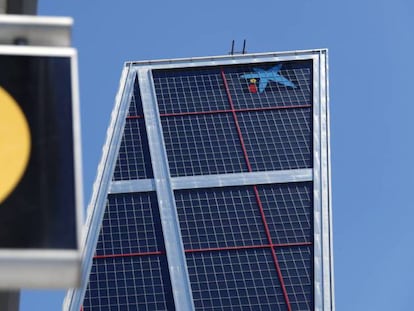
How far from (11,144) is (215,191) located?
57136 millimetres

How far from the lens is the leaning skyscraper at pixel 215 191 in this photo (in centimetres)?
5603

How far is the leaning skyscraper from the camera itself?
56.0 meters

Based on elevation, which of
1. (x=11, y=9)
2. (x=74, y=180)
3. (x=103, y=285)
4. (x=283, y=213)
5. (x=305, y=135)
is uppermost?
(x=305, y=135)

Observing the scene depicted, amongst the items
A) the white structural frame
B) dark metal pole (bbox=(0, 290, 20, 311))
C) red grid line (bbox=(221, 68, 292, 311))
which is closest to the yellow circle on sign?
the white structural frame

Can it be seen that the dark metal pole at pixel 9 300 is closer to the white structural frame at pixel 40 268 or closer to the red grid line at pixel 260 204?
the white structural frame at pixel 40 268

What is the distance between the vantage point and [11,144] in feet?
10.3

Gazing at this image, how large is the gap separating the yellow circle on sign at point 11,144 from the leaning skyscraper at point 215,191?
5178 cm

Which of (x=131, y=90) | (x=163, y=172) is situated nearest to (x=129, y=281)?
(x=163, y=172)

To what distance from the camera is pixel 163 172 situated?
6022cm

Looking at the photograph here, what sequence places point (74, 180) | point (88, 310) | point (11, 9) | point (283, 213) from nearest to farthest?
point (74, 180), point (11, 9), point (88, 310), point (283, 213)

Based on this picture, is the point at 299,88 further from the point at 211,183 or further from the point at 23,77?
the point at 23,77

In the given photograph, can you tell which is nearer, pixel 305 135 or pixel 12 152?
pixel 12 152

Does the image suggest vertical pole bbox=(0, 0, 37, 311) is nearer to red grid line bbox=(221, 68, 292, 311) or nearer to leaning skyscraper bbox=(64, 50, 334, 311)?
leaning skyscraper bbox=(64, 50, 334, 311)

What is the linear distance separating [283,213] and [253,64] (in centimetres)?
1351
